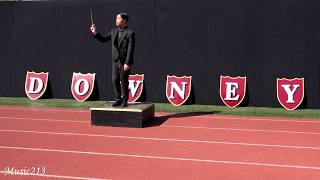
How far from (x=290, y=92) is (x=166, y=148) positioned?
513cm

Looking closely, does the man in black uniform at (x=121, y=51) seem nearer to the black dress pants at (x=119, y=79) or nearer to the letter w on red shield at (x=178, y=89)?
the black dress pants at (x=119, y=79)

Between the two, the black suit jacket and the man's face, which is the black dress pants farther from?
the man's face

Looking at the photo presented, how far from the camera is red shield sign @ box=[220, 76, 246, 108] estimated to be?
1194 centimetres

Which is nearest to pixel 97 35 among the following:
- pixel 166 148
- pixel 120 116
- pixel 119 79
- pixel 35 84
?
pixel 119 79

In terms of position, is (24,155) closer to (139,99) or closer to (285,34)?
(139,99)

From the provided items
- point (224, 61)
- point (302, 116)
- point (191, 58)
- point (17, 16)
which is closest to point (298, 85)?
point (302, 116)

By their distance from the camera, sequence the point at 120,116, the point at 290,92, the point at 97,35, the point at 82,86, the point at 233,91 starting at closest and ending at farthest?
the point at 120,116, the point at 97,35, the point at 290,92, the point at 233,91, the point at 82,86

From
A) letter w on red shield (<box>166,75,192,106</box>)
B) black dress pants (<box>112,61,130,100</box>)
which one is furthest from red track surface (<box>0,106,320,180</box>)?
letter w on red shield (<box>166,75,192,106</box>)

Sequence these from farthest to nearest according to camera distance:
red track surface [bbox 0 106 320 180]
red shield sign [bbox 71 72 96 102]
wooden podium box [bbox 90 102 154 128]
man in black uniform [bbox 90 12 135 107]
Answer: red shield sign [bbox 71 72 96 102] → man in black uniform [bbox 90 12 135 107] → wooden podium box [bbox 90 102 154 128] → red track surface [bbox 0 106 320 180]

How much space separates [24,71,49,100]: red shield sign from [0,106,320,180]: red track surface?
283 centimetres

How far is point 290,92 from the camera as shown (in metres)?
11.5

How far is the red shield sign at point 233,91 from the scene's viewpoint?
39.2 ft

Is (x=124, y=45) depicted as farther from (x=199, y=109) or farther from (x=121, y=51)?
(x=199, y=109)

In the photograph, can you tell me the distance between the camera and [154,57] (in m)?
12.7
